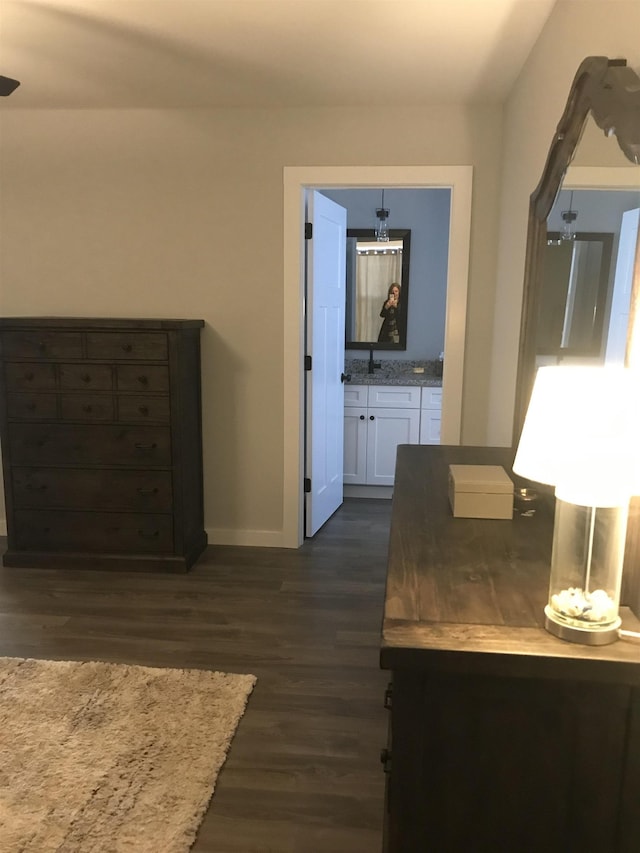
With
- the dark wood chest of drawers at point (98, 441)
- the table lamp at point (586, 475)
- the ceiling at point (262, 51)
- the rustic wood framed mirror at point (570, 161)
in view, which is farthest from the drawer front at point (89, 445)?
the table lamp at point (586, 475)

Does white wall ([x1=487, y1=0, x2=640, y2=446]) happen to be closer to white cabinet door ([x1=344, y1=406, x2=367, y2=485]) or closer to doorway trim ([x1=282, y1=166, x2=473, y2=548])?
doorway trim ([x1=282, y1=166, x2=473, y2=548])

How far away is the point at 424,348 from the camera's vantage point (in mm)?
5492

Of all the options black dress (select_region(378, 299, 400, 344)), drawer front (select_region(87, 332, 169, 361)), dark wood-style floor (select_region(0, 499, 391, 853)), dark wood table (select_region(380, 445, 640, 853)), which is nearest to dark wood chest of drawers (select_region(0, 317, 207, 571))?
drawer front (select_region(87, 332, 169, 361))

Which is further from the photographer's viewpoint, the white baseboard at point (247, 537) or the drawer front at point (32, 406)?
the white baseboard at point (247, 537)

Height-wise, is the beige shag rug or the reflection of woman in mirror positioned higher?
the reflection of woman in mirror

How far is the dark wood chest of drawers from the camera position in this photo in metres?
3.47

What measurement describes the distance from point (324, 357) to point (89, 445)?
1.47m

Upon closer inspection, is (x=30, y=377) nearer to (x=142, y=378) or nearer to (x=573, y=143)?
(x=142, y=378)

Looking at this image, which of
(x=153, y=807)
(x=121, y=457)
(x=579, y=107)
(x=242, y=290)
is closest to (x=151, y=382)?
(x=121, y=457)

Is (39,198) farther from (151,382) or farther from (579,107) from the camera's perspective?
(579,107)

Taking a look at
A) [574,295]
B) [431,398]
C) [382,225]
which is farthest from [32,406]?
[382,225]

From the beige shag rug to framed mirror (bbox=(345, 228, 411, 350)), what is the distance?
11.2 feet

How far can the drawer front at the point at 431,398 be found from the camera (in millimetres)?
4914

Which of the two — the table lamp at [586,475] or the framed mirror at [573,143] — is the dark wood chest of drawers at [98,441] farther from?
the table lamp at [586,475]
